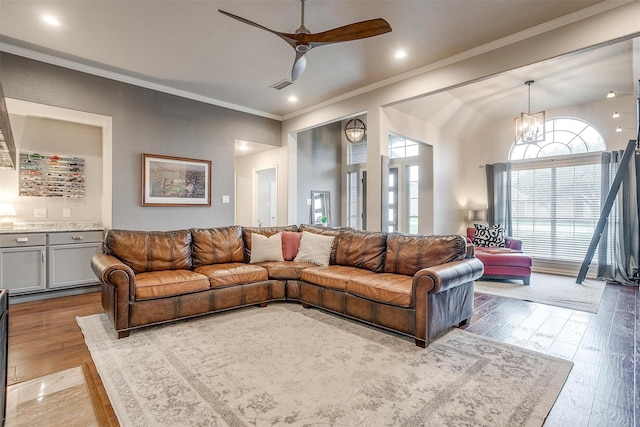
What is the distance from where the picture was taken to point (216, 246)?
13.2 feet

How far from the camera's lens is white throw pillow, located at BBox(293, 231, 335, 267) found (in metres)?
4.05

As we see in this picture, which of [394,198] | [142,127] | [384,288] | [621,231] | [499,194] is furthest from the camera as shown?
[394,198]

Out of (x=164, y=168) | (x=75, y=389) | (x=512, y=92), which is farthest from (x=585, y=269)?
(x=164, y=168)

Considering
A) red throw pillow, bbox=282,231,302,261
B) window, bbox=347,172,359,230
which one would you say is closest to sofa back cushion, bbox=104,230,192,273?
red throw pillow, bbox=282,231,302,261

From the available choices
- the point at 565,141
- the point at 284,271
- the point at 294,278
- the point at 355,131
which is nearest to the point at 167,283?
the point at 284,271

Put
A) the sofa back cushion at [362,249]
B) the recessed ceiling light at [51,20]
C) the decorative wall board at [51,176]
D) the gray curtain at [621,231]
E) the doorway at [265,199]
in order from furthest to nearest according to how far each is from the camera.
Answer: the doorway at [265,199] → the gray curtain at [621,231] → the decorative wall board at [51,176] → the sofa back cushion at [362,249] → the recessed ceiling light at [51,20]

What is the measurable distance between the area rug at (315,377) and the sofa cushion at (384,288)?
338 millimetres

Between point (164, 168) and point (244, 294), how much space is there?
2.67 metres

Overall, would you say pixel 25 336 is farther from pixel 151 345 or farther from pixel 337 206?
pixel 337 206

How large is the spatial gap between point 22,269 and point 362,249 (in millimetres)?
4218

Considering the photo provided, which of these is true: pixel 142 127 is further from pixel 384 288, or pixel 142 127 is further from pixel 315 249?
pixel 384 288

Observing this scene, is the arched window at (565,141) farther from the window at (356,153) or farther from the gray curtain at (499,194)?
the window at (356,153)

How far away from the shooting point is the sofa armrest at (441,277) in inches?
101

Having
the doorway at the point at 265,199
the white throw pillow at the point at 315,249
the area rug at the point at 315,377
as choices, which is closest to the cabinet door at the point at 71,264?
the area rug at the point at 315,377
